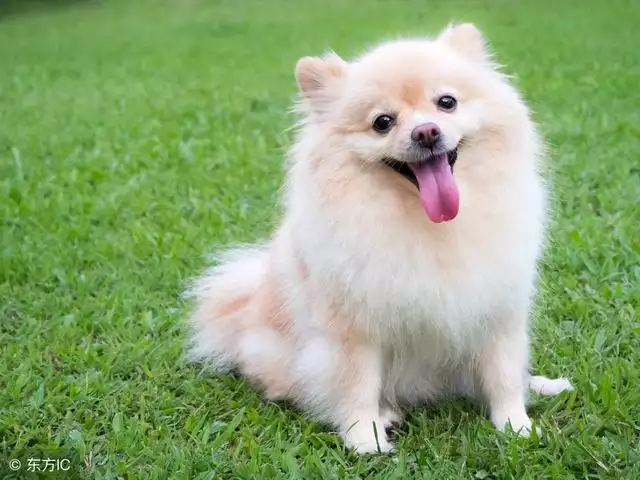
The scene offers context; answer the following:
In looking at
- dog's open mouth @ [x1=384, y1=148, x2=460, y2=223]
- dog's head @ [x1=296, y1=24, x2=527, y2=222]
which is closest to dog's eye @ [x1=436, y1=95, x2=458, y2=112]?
dog's head @ [x1=296, y1=24, x2=527, y2=222]

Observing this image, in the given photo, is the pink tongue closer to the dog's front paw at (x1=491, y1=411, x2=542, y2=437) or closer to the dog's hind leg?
the dog's front paw at (x1=491, y1=411, x2=542, y2=437)

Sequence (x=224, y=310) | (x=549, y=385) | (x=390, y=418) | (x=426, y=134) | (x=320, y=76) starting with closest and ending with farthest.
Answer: (x=426, y=134) < (x=320, y=76) < (x=390, y=418) < (x=549, y=385) < (x=224, y=310)

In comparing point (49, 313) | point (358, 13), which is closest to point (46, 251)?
point (49, 313)

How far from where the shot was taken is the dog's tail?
3.12 metres

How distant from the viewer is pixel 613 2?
11273 millimetres

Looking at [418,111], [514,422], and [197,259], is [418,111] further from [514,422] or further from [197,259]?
A: [197,259]

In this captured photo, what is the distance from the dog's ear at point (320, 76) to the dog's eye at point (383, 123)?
197mm

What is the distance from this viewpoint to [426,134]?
7.54ft

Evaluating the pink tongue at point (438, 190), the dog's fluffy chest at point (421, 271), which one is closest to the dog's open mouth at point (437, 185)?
the pink tongue at point (438, 190)

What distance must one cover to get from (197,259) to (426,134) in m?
2.17

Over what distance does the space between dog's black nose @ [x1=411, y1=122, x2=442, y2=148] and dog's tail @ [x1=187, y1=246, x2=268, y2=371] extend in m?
1.01

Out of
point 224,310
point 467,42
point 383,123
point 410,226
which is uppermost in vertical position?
point 467,42

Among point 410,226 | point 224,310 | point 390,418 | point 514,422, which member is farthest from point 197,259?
point 514,422

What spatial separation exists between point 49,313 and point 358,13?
9885mm
